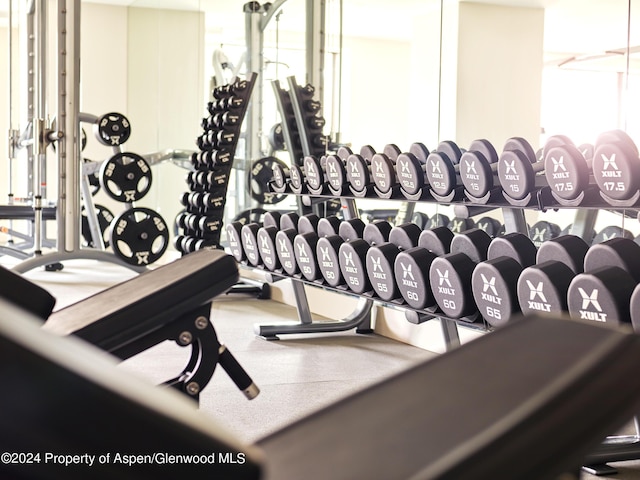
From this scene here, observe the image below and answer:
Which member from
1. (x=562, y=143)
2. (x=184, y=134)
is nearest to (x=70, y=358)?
(x=562, y=143)

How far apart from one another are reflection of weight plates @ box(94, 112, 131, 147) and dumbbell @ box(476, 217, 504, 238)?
107 inches

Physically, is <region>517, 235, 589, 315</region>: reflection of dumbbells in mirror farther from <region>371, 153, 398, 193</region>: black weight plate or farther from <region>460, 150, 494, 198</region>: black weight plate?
<region>371, 153, 398, 193</region>: black weight plate

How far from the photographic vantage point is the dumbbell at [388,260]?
2.60m

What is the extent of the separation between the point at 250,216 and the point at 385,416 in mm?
4193

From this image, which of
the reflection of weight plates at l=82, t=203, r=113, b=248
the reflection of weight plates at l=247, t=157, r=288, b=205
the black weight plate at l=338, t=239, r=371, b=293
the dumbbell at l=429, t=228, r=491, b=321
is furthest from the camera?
the reflection of weight plates at l=82, t=203, r=113, b=248

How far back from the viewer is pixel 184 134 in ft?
21.7

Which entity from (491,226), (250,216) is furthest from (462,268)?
(250,216)

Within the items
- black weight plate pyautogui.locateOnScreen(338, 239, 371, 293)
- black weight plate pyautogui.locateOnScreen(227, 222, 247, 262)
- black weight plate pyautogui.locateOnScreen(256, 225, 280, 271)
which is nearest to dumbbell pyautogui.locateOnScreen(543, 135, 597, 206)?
black weight plate pyautogui.locateOnScreen(338, 239, 371, 293)

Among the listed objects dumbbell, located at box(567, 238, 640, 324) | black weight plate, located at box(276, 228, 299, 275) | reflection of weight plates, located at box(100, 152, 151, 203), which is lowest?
black weight plate, located at box(276, 228, 299, 275)

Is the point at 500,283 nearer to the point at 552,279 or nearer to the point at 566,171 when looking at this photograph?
the point at 552,279

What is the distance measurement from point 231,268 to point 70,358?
89 cm

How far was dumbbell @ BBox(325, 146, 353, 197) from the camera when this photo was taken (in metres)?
3.12

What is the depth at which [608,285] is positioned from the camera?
175 cm

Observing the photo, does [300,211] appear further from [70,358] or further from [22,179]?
[22,179]
